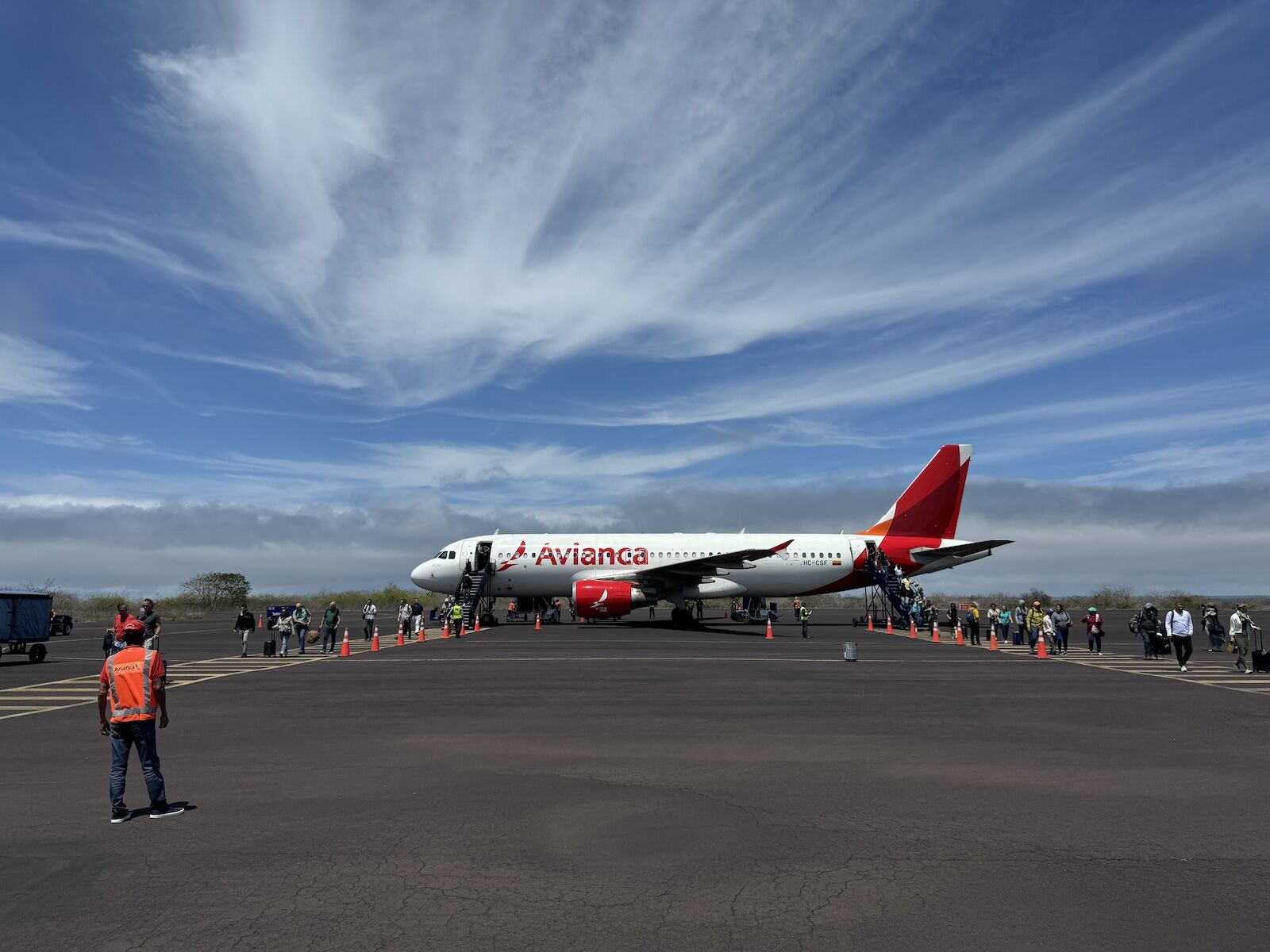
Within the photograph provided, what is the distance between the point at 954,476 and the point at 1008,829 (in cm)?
4197

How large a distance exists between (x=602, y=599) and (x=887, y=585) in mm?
15552

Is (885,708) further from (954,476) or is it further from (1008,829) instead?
(954,476)

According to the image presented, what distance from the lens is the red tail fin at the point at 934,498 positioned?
46.5m

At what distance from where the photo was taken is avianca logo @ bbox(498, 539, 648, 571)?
4269cm

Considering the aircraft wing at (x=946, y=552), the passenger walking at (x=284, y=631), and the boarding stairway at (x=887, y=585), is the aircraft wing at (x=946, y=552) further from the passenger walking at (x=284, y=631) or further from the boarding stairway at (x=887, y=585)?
the passenger walking at (x=284, y=631)

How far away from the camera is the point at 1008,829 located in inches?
294

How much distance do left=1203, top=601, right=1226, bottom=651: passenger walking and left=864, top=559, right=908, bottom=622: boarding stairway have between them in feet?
43.9

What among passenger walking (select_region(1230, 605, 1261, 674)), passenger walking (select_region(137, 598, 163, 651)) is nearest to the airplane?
passenger walking (select_region(1230, 605, 1261, 674))

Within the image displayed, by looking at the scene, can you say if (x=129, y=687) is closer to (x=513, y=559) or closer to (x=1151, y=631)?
(x=1151, y=631)

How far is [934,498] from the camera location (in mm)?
46469

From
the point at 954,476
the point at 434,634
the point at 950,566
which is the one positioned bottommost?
the point at 434,634

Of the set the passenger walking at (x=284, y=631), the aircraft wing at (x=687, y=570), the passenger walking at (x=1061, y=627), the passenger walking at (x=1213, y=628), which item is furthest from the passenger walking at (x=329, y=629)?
the passenger walking at (x=1213, y=628)

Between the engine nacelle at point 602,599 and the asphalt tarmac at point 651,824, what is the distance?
2215 cm

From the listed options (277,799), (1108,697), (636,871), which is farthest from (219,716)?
(1108,697)
